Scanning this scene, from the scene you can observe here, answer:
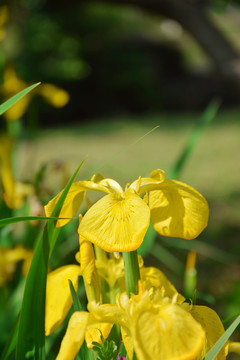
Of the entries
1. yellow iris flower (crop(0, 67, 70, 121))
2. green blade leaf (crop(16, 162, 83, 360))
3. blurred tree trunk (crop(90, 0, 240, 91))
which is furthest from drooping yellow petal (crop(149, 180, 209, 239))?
blurred tree trunk (crop(90, 0, 240, 91))

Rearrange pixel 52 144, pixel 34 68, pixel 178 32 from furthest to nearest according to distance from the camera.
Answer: pixel 178 32
pixel 34 68
pixel 52 144

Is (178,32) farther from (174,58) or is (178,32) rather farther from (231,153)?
(231,153)

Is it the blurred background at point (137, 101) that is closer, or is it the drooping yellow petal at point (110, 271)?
the drooping yellow petal at point (110, 271)

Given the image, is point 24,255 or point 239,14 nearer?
point 24,255

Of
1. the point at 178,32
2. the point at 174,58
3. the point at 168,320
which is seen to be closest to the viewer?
the point at 168,320

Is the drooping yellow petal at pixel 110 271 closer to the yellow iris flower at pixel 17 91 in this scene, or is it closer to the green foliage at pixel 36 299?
→ the green foliage at pixel 36 299

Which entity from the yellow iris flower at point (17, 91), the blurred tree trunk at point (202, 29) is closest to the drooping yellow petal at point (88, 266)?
the yellow iris flower at point (17, 91)

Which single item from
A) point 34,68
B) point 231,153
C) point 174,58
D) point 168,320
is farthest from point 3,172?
point 174,58

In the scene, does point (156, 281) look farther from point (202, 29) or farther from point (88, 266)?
point (202, 29)
